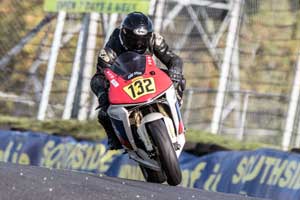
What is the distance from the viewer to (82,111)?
14617 millimetres

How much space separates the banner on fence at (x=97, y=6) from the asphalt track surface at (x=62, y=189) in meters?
7.46

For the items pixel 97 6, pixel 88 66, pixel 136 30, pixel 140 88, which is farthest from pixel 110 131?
pixel 88 66

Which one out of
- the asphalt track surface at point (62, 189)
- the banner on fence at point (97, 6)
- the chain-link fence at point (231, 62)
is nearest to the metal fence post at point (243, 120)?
the chain-link fence at point (231, 62)

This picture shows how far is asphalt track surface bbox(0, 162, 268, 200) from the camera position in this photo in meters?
5.02

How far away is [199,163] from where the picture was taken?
34.1 ft

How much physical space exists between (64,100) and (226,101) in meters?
3.20

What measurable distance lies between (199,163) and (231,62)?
9.20 feet

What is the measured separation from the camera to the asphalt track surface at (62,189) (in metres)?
5.02

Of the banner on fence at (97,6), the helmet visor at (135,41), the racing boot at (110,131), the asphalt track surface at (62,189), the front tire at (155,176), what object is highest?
the helmet visor at (135,41)

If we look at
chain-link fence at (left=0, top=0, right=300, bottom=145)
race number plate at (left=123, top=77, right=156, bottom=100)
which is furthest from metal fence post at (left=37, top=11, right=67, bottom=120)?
race number plate at (left=123, top=77, right=156, bottom=100)

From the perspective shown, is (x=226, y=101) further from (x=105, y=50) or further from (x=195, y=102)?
(x=105, y=50)

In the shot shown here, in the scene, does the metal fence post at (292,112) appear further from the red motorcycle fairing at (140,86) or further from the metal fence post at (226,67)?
the red motorcycle fairing at (140,86)

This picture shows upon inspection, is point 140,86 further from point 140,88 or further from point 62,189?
point 62,189

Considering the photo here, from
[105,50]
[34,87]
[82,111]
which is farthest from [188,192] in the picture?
[34,87]
